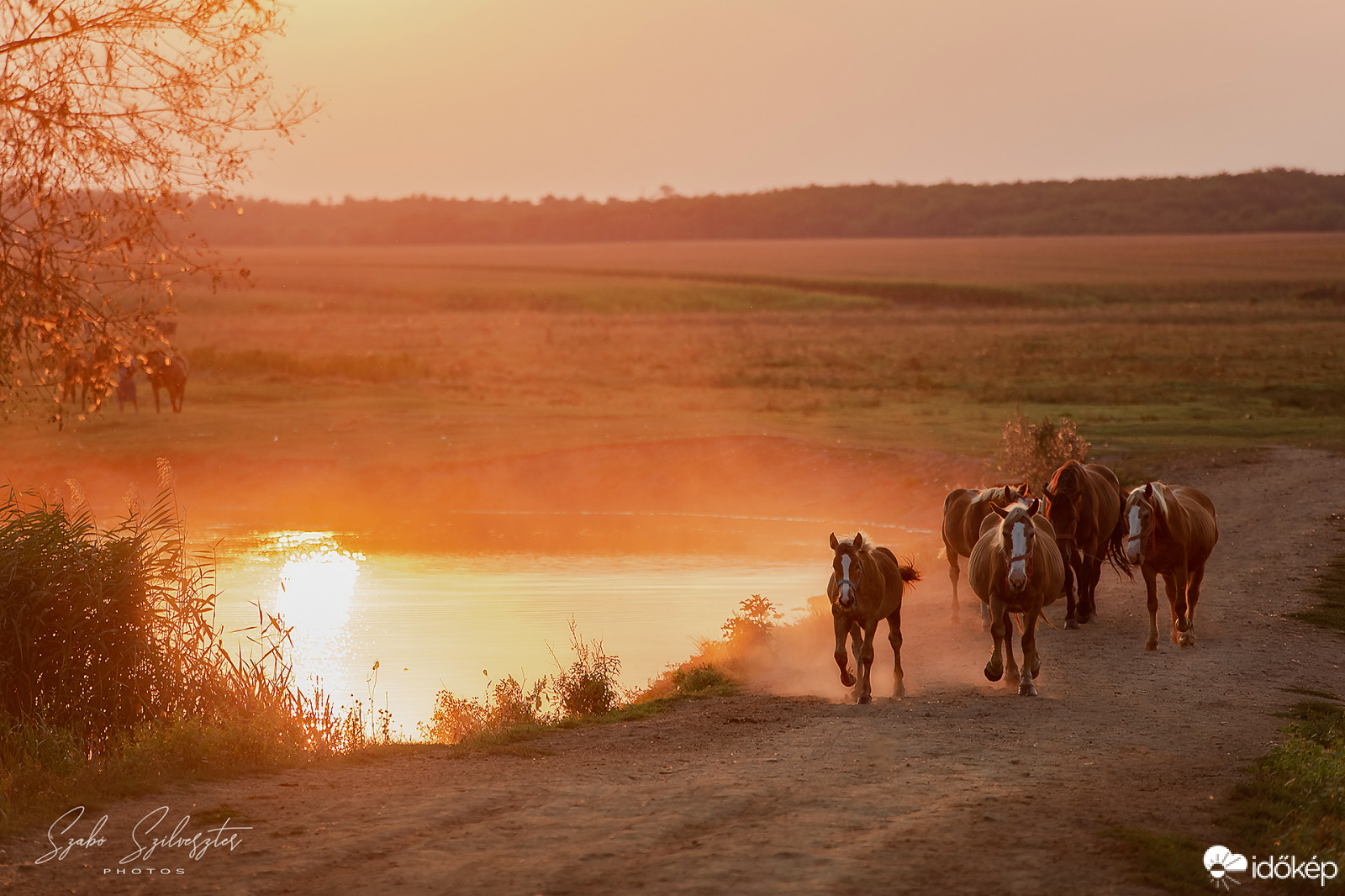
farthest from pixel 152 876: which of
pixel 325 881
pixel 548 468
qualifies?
pixel 548 468

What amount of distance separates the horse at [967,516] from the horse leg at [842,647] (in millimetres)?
3029

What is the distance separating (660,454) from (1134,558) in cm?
1675

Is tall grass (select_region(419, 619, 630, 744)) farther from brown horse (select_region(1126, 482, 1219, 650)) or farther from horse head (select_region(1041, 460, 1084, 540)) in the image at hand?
brown horse (select_region(1126, 482, 1219, 650))

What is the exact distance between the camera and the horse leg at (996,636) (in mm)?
12258

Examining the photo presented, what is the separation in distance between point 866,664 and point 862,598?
579 millimetres

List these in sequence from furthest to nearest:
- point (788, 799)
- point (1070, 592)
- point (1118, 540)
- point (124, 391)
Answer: point (124, 391)
point (1118, 540)
point (1070, 592)
point (788, 799)

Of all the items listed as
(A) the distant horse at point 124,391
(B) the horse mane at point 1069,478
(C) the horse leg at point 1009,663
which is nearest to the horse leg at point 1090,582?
(B) the horse mane at point 1069,478

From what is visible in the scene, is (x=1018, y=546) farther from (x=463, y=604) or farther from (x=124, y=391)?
(x=124, y=391)

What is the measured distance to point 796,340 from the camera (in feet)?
224

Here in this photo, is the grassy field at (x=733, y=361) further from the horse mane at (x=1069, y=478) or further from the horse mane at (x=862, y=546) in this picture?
the horse mane at (x=862, y=546)

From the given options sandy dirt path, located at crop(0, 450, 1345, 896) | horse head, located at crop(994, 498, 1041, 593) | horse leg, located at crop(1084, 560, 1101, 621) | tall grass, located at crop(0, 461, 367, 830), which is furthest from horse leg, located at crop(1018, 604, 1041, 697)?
tall grass, located at crop(0, 461, 367, 830)

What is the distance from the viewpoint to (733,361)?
2265 inches

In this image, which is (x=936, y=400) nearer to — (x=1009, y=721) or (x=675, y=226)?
(x=1009, y=721)

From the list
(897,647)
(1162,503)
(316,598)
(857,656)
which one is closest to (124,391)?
(316,598)
